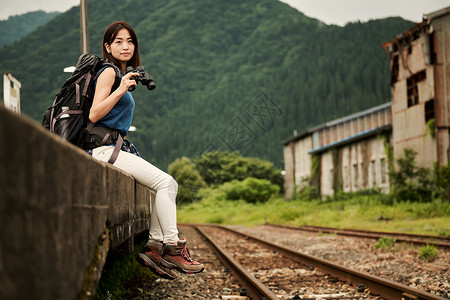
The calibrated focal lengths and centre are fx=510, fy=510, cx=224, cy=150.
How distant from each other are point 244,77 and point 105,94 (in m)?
151

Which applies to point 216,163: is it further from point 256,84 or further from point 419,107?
point 256,84

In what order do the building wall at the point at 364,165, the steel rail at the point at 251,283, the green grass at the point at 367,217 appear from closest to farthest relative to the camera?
the steel rail at the point at 251,283, the green grass at the point at 367,217, the building wall at the point at 364,165

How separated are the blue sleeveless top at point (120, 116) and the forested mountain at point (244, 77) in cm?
6278

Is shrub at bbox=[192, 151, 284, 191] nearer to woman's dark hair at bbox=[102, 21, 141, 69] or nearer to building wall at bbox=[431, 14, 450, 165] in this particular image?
building wall at bbox=[431, 14, 450, 165]

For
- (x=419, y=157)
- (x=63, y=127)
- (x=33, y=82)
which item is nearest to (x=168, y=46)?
(x=33, y=82)

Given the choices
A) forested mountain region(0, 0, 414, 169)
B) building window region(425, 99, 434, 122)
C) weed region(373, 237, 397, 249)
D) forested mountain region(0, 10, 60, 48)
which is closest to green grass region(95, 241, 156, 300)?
weed region(373, 237, 397, 249)

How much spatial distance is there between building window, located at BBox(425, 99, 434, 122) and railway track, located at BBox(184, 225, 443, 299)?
17.9 metres

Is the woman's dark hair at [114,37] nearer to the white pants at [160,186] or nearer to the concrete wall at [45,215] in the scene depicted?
the white pants at [160,186]

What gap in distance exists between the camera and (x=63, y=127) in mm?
3520

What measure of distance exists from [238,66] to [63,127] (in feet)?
564

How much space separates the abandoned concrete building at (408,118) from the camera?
25609 mm

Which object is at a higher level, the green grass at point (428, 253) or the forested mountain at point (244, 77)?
the forested mountain at point (244, 77)

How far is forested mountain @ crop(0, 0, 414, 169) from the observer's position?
112500 millimetres

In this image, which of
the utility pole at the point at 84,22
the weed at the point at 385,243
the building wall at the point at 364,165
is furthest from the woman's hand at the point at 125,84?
the building wall at the point at 364,165
